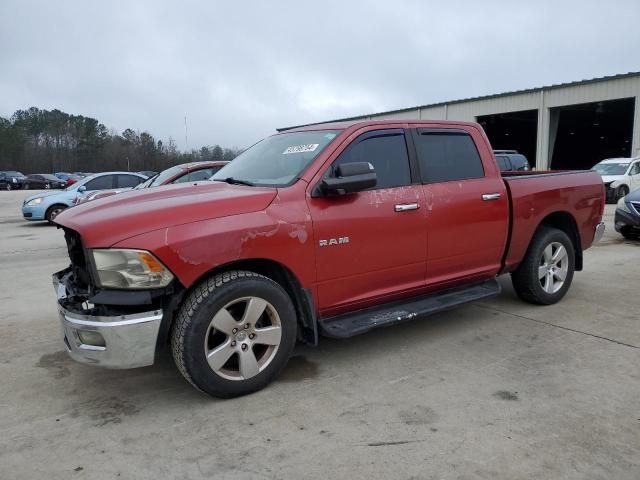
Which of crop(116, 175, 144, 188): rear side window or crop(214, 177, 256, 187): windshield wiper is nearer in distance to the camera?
crop(214, 177, 256, 187): windshield wiper

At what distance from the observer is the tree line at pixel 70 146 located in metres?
75.3

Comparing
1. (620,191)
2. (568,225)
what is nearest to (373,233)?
(568,225)

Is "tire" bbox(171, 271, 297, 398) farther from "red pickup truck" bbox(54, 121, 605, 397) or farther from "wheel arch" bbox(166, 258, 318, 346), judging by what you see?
"wheel arch" bbox(166, 258, 318, 346)

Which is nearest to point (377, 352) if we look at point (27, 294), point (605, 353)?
point (605, 353)

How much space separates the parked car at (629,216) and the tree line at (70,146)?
68240mm

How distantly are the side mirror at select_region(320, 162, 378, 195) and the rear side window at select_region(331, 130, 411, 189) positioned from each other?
0.35 metres

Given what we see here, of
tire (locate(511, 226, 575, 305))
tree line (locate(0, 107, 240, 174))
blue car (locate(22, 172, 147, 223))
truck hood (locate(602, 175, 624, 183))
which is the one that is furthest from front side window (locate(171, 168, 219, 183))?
tree line (locate(0, 107, 240, 174))

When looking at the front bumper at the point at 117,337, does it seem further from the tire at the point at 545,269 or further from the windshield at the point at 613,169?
the windshield at the point at 613,169

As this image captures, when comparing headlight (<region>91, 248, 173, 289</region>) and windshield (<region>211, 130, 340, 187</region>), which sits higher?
windshield (<region>211, 130, 340, 187</region>)

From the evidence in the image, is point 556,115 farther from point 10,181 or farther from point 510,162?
point 10,181

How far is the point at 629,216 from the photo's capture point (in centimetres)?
926

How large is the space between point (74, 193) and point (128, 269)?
12933mm

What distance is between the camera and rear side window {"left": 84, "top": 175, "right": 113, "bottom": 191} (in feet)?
46.6

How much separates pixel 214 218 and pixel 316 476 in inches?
64.6
